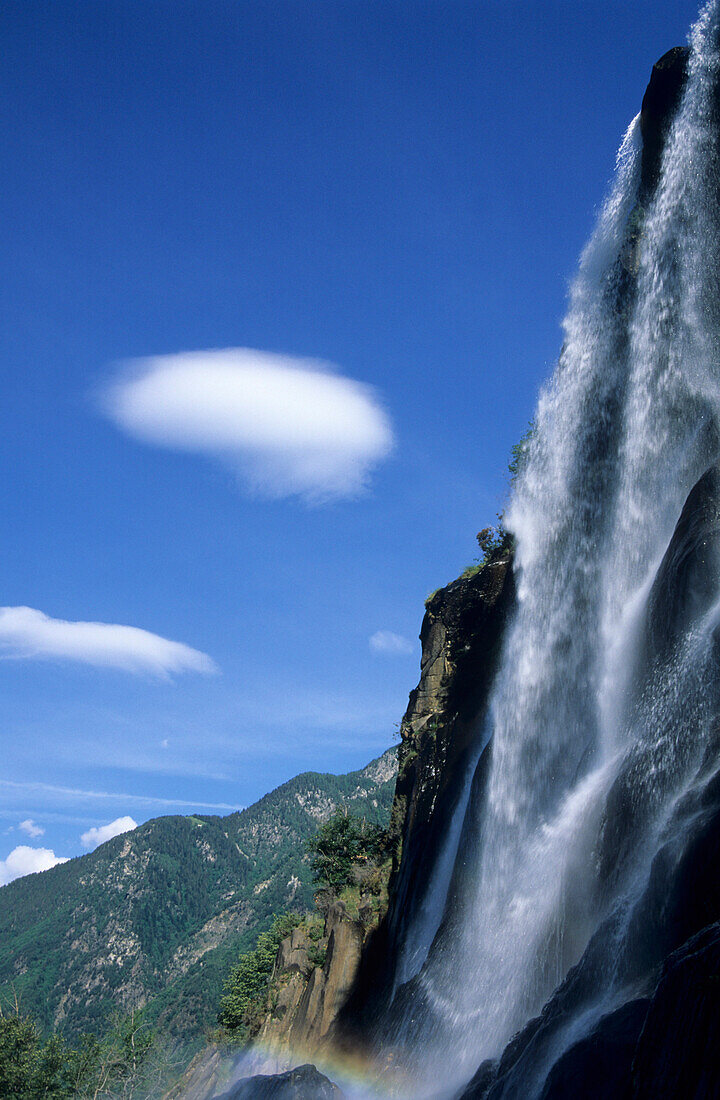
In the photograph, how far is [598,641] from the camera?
910 inches

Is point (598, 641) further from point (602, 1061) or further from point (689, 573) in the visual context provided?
point (602, 1061)

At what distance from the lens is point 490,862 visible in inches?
922

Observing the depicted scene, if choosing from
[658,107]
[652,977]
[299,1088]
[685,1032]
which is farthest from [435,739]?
[685,1032]

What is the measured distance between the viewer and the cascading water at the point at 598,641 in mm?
14344

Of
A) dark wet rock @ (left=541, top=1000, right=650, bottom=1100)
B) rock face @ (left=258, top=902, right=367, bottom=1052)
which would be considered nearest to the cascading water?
dark wet rock @ (left=541, top=1000, right=650, bottom=1100)

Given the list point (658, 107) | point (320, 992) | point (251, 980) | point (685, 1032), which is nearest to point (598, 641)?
point (685, 1032)

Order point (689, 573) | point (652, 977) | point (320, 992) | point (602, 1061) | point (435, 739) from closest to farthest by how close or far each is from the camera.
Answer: point (602, 1061), point (652, 977), point (689, 573), point (320, 992), point (435, 739)

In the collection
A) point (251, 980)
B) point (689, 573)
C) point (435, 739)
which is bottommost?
point (251, 980)

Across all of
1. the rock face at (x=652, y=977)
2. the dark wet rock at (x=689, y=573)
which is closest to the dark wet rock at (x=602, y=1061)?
the rock face at (x=652, y=977)

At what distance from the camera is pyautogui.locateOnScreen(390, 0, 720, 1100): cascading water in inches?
565

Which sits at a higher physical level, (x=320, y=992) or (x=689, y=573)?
(x=689, y=573)

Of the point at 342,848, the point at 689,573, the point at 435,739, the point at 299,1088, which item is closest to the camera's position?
the point at 689,573

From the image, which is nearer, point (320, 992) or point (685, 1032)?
point (685, 1032)

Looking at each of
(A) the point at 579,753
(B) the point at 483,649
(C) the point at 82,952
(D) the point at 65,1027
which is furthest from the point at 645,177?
(C) the point at 82,952
